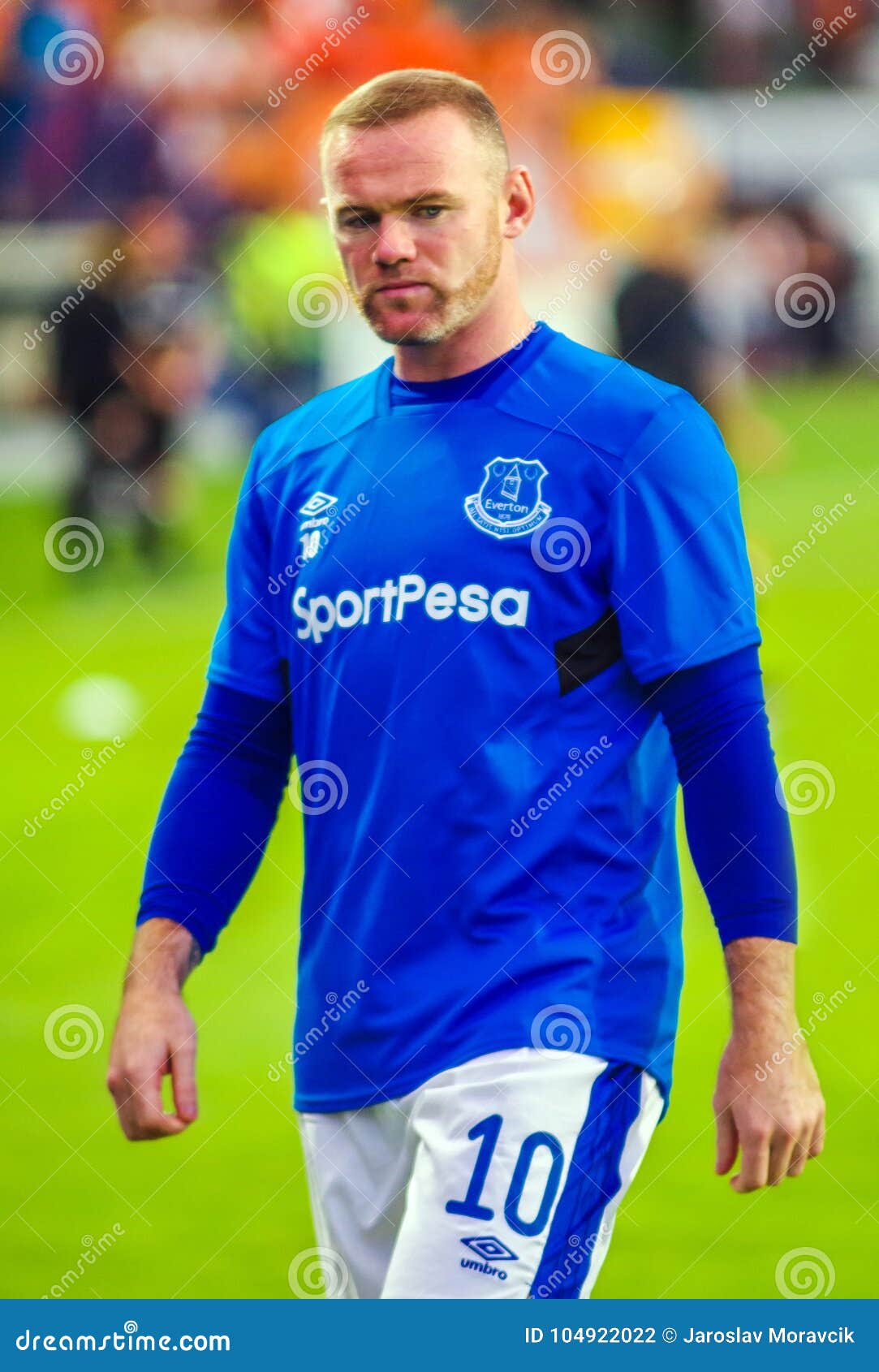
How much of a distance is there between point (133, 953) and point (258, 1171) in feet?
9.49

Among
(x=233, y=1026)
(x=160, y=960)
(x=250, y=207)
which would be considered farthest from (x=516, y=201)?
(x=250, y=207)

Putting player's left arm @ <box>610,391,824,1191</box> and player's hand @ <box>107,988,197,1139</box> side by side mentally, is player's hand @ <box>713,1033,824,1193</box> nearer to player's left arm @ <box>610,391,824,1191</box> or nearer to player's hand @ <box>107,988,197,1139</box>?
player's left arm @ <box>610,391,824,1191</box>

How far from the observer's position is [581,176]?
78.5 ft

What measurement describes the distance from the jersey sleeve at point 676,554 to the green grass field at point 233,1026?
2430 millimetres

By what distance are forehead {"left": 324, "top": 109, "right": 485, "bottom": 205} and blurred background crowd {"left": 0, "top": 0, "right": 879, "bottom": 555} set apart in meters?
12.9

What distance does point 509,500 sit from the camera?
3.15m

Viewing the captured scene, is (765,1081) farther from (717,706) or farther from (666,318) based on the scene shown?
(666,318)

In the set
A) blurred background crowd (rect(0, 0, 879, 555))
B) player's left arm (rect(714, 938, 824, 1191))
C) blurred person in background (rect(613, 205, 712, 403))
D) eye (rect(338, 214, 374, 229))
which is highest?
blurred background crowd (rect(0, 0, 879, 555))

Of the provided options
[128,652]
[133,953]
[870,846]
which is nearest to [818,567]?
[128,652]

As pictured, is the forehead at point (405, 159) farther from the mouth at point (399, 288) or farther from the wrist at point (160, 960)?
the wrist at point (160, 960)

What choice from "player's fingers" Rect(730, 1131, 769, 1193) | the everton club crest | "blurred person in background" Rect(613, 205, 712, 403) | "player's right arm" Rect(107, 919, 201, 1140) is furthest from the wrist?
"blurred person in background" Rect(613, 205, 712, 403)

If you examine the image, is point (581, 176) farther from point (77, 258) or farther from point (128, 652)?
point (128, 652)

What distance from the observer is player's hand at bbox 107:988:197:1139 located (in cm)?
320

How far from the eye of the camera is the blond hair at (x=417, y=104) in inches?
127
